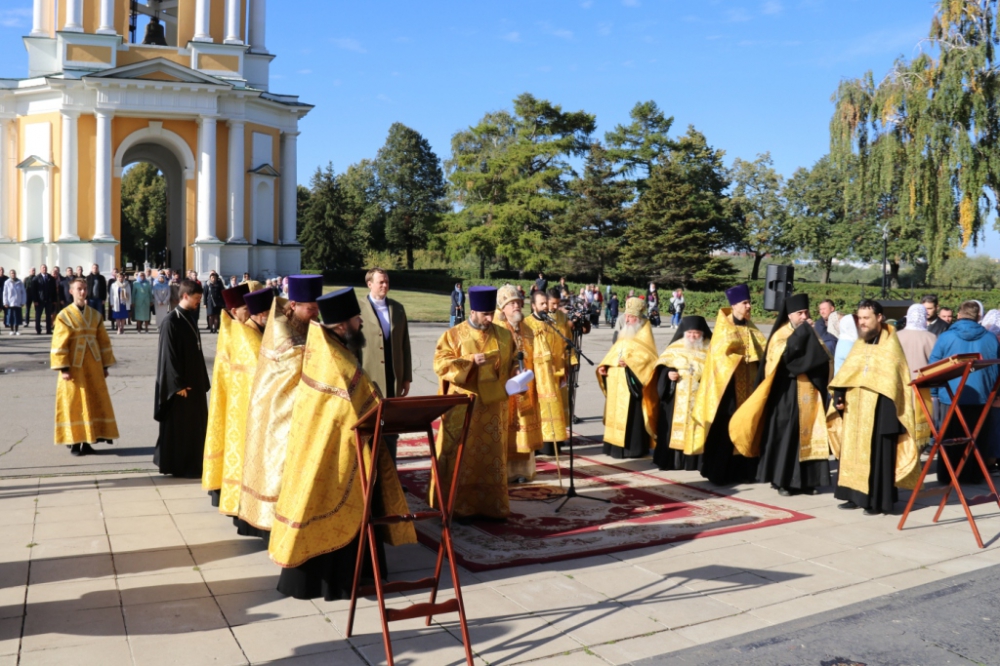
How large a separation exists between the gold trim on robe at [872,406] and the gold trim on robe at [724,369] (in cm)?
123

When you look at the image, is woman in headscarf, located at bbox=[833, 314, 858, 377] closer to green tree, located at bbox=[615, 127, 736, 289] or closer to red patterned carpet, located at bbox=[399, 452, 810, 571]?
red patterned carpet, located at bbox=[399, 452, 810, 571]

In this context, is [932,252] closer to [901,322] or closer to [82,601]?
[901,322]

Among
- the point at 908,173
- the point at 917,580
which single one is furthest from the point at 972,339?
the point at 908,173

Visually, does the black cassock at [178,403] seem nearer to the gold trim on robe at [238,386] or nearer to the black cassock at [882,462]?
the gold trim on robe at [238,386]

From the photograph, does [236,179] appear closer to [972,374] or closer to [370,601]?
[972,374]

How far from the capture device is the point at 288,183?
39.8 m

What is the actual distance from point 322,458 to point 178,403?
427 cm

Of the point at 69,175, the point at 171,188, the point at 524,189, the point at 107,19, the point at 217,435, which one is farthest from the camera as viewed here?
the point at 524,189

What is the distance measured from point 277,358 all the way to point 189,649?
1.83m

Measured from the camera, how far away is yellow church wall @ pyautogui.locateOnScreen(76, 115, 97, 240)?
35.4m

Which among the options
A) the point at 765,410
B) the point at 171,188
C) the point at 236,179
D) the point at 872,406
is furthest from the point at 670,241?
the point at 872,406

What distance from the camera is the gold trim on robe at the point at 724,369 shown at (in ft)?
30.6

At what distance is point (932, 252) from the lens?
1198 inches

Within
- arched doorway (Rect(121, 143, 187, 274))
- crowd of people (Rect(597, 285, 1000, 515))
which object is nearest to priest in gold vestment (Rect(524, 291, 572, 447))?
crowd of people (Rect(597, 285, 1000, 515))
